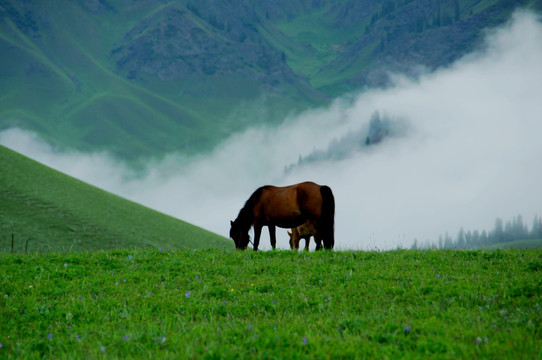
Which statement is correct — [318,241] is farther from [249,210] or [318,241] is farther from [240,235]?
[240,235]

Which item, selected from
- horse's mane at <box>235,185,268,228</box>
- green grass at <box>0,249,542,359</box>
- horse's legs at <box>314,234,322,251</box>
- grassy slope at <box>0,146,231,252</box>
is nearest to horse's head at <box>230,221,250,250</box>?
horse's mane at <box>235,185,268,228</box>

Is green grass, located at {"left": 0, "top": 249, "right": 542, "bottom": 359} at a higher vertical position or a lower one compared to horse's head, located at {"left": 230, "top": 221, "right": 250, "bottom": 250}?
lower

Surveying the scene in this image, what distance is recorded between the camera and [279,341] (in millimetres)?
8094

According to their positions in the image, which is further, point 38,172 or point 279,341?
point 38,172

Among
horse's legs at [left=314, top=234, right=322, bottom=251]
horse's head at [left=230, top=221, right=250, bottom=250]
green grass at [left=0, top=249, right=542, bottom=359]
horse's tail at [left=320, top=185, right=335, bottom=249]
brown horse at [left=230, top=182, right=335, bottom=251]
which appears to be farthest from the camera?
horse's head at [left=230, top=221, right=250, bottom=250]

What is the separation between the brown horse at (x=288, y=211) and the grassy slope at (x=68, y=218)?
70.8 ft

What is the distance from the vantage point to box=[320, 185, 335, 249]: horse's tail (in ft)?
64.8

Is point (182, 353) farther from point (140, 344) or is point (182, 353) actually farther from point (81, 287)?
point (81, 287)

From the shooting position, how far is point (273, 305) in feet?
36.1

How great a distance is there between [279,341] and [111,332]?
367 centimetres

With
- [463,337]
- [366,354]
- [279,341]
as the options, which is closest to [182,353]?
[279,341]

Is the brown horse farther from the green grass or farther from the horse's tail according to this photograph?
the green grass

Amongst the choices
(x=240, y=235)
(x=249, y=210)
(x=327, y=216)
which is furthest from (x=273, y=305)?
(x=240, y=235)

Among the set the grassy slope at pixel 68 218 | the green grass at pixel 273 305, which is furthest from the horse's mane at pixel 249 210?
the grassy slope at pixel 68 218
